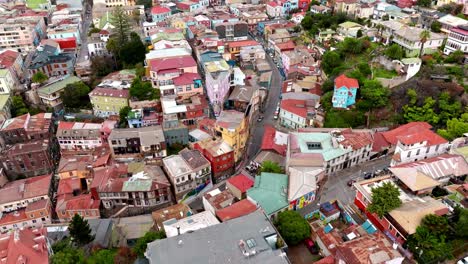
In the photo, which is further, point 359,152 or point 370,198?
point 359,152

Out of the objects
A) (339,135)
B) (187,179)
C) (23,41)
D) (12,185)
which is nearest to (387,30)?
(339,135)

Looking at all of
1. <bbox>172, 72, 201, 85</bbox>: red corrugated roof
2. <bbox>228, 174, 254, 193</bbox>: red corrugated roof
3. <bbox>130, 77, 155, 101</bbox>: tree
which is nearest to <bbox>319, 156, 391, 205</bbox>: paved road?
<bbox>228, 174, 254, 193</bbox>: red corrugated roof

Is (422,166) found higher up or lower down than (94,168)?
higher up

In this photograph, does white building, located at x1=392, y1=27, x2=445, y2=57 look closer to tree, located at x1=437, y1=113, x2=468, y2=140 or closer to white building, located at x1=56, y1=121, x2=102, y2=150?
tree, located at x1=437, y1=113, x2=468, y2=140

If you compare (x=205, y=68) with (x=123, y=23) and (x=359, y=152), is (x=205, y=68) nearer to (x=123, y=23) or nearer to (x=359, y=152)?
(x=123, y=23)

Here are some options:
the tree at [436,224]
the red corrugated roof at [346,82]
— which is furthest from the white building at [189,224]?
the red corrugated roof at [346,82]

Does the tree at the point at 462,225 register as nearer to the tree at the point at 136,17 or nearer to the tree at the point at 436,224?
the tree at the point at 436,224
